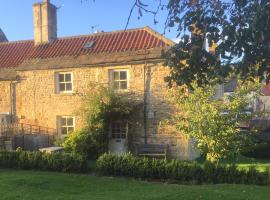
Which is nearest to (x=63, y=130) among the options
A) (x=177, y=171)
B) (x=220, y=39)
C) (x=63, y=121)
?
(x=63, y=121)

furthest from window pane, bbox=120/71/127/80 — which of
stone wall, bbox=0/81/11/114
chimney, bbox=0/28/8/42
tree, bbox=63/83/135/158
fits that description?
chimney, bbox=0/28/8/42

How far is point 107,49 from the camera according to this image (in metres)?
20.6

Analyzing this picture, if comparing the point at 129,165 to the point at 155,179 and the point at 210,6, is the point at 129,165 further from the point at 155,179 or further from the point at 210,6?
the point at 210,6

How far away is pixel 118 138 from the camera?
19.2 m

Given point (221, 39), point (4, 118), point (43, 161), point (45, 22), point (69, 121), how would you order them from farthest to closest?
1. point (45, 22)
2. point (4, 118)
3. point (69, 121)
4. point (43, 161)
5. point (221, 39)

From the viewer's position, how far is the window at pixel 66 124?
20806 mm

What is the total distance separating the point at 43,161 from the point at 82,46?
870 centimetres

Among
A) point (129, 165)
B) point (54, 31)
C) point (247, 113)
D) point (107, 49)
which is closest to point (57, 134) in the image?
point (107, 49)

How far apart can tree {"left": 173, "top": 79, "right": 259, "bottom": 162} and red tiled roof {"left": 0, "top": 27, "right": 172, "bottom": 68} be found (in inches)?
179

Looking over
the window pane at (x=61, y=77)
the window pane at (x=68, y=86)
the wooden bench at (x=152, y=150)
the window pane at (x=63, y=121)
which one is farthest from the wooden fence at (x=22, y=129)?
the wooden bench at (x=152, y=150)

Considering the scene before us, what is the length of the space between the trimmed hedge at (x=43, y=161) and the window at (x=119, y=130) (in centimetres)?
481

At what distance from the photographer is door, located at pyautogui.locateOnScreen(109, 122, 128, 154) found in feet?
62.2

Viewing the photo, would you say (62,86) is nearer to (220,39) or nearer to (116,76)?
(116,76)

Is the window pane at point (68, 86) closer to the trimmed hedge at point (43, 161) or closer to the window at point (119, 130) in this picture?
the window at point (119, 130)
